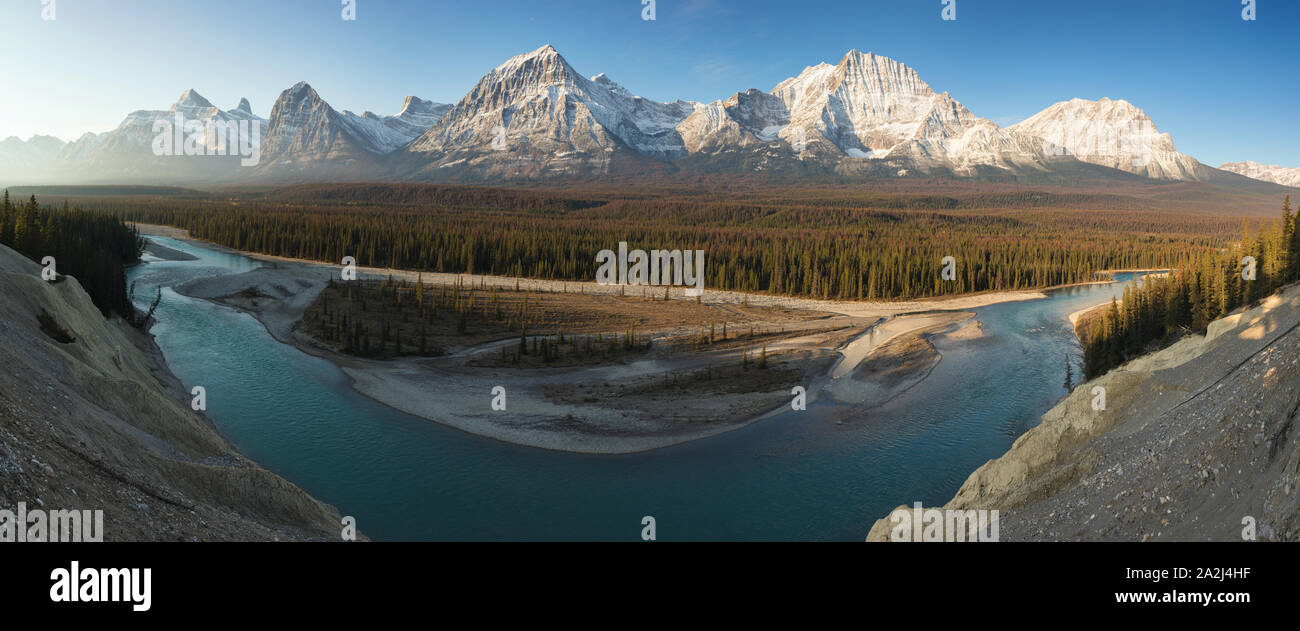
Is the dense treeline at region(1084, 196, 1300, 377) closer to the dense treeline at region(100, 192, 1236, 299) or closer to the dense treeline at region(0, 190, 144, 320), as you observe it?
the dense treeline at region(100, 192, 1236, 299)

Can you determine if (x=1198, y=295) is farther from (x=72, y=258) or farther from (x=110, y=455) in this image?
(x=72, y=258)

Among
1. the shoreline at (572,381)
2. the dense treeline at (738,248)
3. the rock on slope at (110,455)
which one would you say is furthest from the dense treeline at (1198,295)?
the rock on slope at (110,455)

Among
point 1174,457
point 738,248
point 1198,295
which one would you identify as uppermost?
point 738,248

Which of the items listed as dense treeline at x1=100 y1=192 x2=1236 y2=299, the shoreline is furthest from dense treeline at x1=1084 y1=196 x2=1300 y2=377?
dense treeline at x1=100 y1=192 x2=1236 y2=299

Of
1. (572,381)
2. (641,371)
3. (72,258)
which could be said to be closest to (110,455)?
(572,381)

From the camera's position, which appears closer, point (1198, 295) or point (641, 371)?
point (1198, 295)
